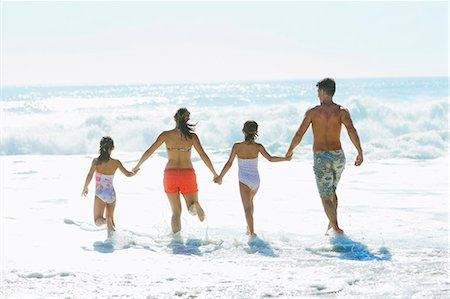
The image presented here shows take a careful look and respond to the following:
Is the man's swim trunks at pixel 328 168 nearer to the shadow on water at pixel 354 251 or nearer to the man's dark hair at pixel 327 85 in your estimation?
the shadow on water at pixel 354 251

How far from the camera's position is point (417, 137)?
2044cm

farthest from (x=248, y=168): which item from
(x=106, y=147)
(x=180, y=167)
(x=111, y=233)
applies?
(x=111, y=233)

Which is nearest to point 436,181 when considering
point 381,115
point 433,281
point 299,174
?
point 299,174

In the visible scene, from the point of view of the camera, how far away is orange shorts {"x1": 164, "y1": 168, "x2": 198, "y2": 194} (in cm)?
718

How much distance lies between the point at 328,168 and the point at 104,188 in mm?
2708

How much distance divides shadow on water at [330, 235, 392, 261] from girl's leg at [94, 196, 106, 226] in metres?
2.79

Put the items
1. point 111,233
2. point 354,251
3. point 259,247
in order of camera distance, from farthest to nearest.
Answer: point 111,233
point 259,247
point 354,251

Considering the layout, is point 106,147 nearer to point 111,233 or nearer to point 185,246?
point 111,233

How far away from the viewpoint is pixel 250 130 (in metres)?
7.06

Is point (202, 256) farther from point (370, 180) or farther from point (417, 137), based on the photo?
point (417, 137)

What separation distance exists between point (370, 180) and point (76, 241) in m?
7.55

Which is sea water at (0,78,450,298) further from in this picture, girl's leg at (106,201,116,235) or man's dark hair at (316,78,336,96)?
man's dark hair at (316,78,336,96)

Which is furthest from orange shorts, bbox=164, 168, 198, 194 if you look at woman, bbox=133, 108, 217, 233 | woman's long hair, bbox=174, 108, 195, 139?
woman's long hair, bbox=174, 108, 195, 139

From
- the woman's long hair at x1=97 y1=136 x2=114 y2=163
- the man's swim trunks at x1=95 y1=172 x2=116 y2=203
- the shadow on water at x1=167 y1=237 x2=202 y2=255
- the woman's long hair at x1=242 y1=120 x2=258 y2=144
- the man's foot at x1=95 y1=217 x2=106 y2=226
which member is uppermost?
the woman's long hair at x1=242 y1=120 x2=258 y2=144
